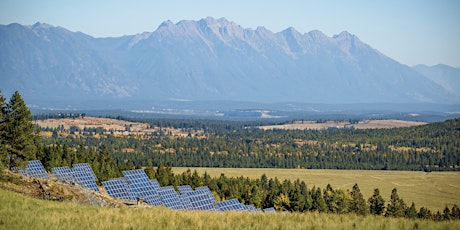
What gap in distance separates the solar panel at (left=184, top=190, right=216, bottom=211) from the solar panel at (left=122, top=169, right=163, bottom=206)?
370 centimetres

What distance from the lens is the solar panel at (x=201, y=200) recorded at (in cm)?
5403

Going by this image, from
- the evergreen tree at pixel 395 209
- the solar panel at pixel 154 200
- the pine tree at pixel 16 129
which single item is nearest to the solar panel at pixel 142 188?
the solar panel at pixel 154 200

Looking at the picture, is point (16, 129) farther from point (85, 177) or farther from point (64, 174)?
point (85, 177)

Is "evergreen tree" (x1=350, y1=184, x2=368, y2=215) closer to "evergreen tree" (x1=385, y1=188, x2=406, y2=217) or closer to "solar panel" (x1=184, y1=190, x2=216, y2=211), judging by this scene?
"evergreen tree" (x1=385, y1=188, x2=406, y2=217)

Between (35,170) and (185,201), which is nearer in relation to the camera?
(185,201)

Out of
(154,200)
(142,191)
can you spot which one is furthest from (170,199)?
(142,191)

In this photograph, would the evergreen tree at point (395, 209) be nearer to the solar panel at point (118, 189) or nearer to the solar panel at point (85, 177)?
the solar panel at point (118, 189)

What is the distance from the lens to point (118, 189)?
50.9 metres

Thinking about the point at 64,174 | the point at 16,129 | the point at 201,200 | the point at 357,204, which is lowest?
the point at 357,204

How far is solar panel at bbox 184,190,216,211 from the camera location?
54.0m

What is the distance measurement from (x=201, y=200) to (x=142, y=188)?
18.7 ft

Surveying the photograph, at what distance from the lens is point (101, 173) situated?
2972 inches

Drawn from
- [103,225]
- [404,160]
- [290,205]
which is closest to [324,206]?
[290,205]

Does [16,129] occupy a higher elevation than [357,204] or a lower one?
higher
